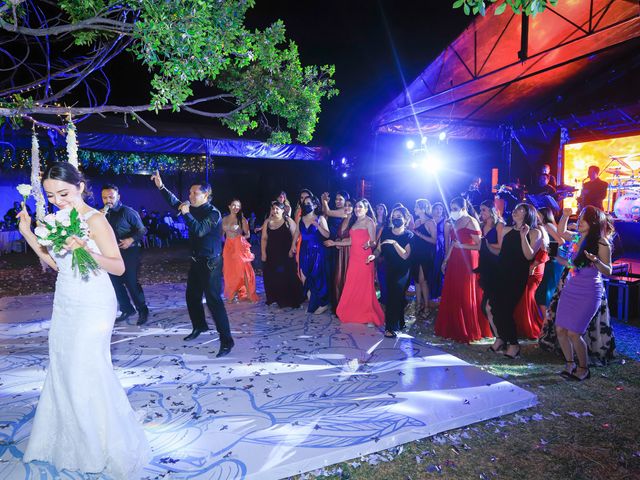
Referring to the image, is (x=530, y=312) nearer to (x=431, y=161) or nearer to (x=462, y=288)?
(x=462, y=288)

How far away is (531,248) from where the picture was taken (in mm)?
4684

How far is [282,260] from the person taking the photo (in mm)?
6754

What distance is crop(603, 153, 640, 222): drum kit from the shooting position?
991 cm

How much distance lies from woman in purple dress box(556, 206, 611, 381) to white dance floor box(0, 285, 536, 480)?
0.94 metres

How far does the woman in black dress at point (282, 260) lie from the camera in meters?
6.70

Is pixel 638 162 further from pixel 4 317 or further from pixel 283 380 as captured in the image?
pixel 4 317

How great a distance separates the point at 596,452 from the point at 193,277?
405 cm

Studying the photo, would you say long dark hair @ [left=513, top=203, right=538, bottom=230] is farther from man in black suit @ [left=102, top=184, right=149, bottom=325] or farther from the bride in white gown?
man in black suit @ [left=102, top=184, right=149, bottom=325]

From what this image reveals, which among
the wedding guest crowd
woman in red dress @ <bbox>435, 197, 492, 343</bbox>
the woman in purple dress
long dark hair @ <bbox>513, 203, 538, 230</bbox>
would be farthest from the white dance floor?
long dark hair @ <bbox>513, 203, 538, 230</bbox>

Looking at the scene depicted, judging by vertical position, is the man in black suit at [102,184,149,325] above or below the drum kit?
below

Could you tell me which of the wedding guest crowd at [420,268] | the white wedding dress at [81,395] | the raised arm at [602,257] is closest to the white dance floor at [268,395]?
the white wedding dress at [81,395]

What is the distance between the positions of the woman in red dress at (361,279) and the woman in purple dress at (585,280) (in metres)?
2.45

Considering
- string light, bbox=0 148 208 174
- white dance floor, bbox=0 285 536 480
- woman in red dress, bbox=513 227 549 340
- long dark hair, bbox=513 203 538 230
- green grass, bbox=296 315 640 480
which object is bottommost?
green grass, bbox=296 315 640 480

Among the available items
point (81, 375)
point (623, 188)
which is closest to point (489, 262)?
point (81, 375)
